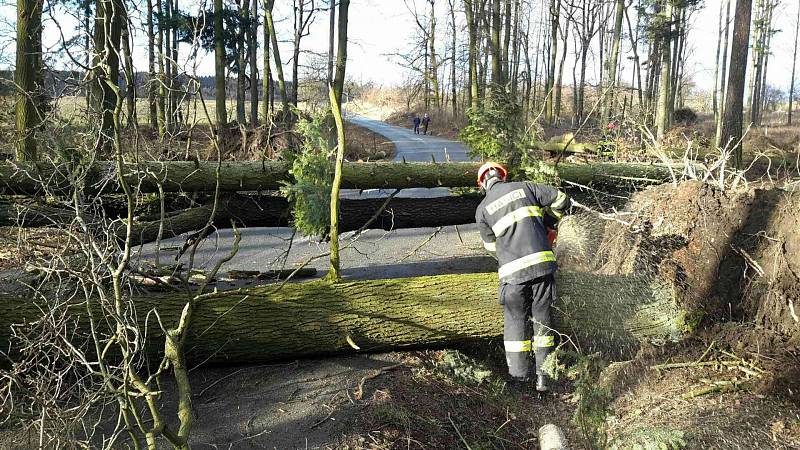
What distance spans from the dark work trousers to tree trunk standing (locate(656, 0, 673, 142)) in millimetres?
13000

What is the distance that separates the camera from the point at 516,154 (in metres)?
7.02

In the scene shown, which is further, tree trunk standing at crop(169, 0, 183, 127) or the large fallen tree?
the large fallen tree

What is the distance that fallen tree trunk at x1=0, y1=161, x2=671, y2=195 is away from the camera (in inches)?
217

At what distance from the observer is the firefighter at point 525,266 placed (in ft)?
15.1

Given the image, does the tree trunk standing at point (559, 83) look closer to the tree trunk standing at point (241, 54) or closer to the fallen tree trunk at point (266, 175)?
the tree trunk standing at point (241, 54)

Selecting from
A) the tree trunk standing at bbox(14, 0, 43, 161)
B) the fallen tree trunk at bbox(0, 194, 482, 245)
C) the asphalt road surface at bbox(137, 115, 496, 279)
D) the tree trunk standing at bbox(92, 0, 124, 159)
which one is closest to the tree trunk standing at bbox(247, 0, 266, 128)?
the tree trunk standing at bbox(14, 0, 43, 161)

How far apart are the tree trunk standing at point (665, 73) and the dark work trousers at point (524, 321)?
13.0 metres

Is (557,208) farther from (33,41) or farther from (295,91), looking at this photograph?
(295,91)

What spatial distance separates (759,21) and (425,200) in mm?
28205

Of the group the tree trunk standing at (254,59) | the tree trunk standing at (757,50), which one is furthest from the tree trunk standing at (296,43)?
the tree trunk standing at (757,50)

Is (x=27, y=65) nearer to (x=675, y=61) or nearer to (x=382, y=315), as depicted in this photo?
(x=382, y=315)

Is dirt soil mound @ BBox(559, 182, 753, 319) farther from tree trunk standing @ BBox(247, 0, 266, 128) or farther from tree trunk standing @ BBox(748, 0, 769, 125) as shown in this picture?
tree trunk standing @ BBox(748, 0, 769, 125)

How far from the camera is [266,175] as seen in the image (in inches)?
244

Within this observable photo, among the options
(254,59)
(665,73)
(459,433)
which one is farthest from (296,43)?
(459,433)
